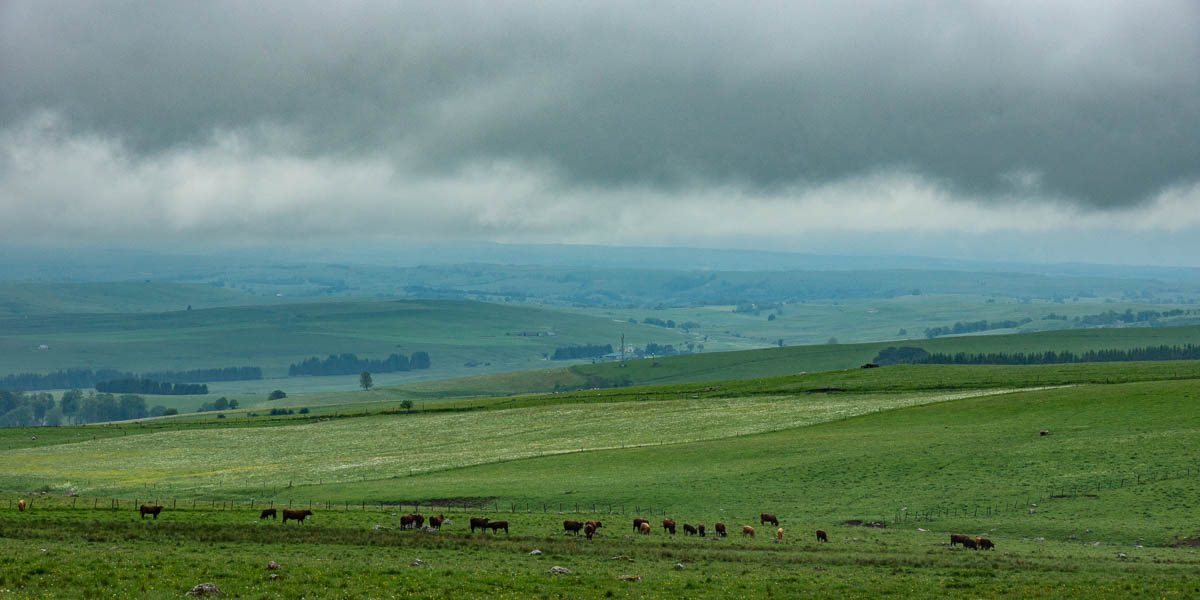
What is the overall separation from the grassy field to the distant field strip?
0.56 metres

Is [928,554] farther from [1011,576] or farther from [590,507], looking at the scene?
[590,507]

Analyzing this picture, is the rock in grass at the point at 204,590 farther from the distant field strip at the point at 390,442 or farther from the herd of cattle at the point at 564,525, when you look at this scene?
the distant field strip at the point at 390,442

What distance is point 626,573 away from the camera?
3212cm

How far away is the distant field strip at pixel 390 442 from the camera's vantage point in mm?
73812

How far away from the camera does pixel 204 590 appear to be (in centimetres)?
2633

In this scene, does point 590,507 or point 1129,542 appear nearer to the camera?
point 1129,542

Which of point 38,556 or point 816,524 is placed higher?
point 38,556

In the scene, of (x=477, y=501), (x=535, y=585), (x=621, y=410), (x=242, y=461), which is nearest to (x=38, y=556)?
(x=535, y=585)

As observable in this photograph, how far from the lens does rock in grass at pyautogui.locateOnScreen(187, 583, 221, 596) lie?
26.2 meters

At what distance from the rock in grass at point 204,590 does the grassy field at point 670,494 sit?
46 cm

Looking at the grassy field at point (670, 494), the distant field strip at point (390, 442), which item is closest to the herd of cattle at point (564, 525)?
the grassy field at point (670, 494)

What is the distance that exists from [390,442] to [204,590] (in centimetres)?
6973

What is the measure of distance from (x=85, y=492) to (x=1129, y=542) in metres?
65.7

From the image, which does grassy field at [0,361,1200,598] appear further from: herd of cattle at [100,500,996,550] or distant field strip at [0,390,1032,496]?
herd of cattle at [100,500,996,550]
